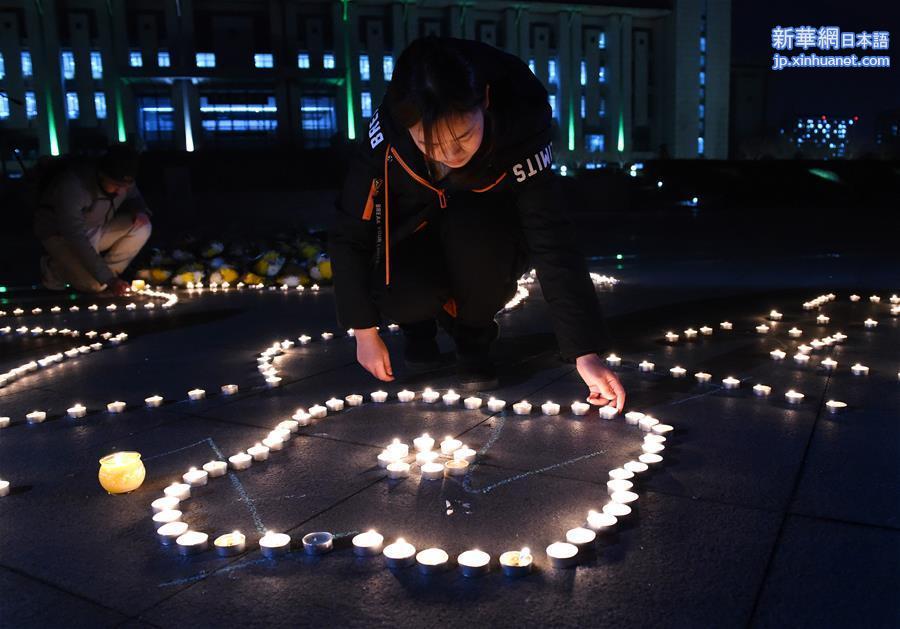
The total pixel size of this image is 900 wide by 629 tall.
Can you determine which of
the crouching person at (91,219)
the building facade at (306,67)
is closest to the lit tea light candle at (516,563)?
the crouching person at (91,219)

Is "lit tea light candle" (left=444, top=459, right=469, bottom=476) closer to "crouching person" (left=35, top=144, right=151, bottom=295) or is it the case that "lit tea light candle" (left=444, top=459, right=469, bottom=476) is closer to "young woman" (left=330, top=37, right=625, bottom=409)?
"young woman" (left=330, top=37, right=625, bottom=409)

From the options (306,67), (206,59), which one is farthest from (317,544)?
(206,59)

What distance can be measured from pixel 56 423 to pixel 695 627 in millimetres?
2294

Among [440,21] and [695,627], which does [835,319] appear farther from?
[440,21]

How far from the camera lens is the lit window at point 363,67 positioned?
37.8 metres

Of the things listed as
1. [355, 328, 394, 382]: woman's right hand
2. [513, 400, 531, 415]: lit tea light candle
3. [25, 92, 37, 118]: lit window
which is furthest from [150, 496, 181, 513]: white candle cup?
[25, 92, 37, 118]: lit window

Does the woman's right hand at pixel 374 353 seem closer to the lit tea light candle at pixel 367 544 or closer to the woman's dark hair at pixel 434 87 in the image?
the woman's dark hair at pixel 434 87

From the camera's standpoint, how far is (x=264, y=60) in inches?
1455

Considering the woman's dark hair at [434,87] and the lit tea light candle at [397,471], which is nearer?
the woman's dark hair at [434,87]

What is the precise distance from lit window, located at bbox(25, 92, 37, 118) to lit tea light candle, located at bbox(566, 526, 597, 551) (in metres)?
39.4

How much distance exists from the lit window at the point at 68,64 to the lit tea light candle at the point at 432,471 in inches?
1552

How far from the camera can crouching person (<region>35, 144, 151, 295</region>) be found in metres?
5.64

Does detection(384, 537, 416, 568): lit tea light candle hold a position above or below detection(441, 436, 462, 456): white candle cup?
above

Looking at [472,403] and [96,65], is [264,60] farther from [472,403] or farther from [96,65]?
[472,403]
